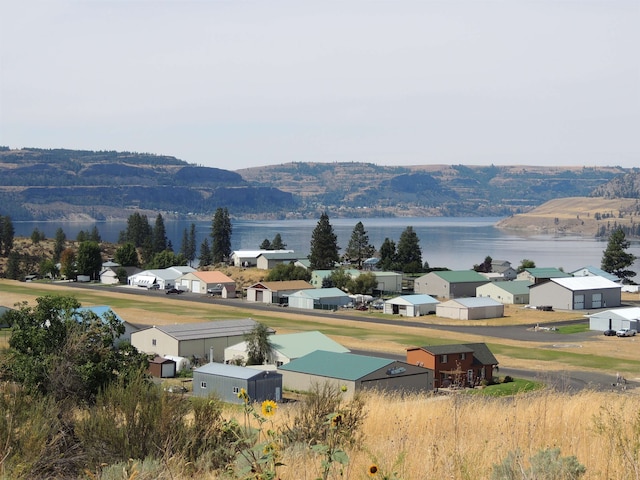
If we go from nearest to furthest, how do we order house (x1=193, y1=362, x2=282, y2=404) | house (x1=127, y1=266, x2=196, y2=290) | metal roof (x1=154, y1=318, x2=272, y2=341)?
house (x1=193, y1=362, x2=282, y2=404) → metal roof (x1=154, y1=318, x2=272, y2=341) → house (x1=127, y1=266, x2=196, y2=290)

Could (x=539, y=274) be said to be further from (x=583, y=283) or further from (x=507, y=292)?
(x=583, y=283)

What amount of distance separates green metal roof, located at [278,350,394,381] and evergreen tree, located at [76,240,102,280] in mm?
68069

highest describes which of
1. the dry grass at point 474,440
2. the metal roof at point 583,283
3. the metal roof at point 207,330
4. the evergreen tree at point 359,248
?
the dry grass at point 474,440

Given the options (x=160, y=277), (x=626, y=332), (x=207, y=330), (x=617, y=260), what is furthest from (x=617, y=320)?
(x=160, y=277)

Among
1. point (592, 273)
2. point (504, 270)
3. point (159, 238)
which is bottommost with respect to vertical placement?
point (504, 270)

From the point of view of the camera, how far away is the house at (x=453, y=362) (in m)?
36.9

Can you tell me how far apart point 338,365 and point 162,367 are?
1009cm

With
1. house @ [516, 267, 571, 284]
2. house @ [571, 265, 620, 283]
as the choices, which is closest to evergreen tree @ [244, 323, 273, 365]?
house @ [516, 267, 571, 284]

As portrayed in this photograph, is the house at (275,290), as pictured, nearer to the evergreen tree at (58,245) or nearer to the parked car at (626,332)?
the parked car at (626,332)

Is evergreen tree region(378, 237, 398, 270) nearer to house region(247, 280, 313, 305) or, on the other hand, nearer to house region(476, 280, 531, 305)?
house region(247, 280, 313, 305)

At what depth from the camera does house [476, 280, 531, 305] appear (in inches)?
3086

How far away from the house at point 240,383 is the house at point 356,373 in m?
1.56

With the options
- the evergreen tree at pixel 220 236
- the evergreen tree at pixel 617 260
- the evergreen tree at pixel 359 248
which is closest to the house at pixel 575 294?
the evergreen tree at pixel 617 260

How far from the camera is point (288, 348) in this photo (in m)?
41.6
